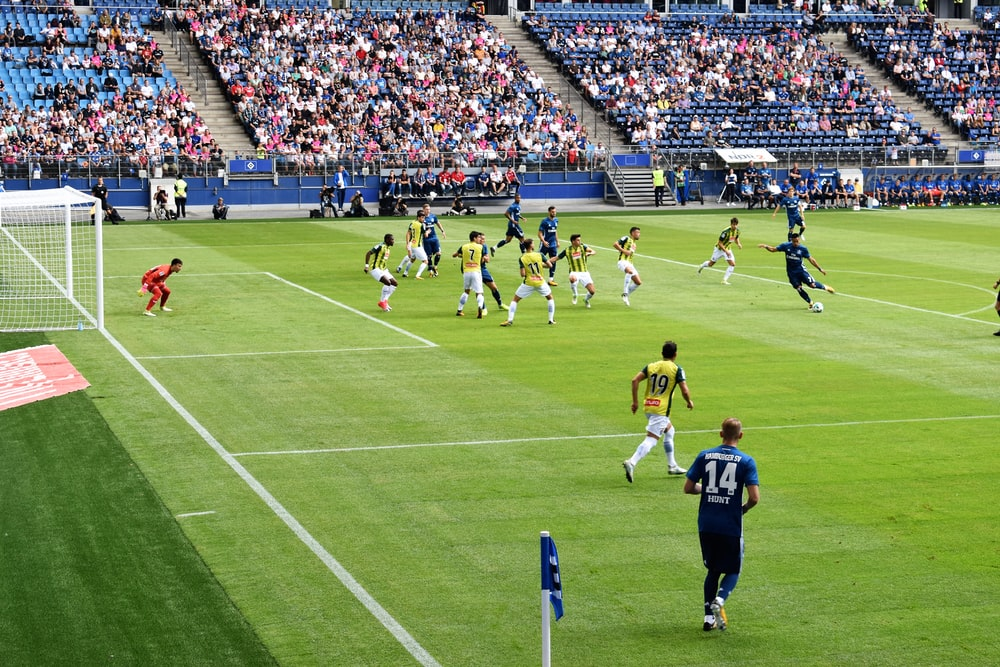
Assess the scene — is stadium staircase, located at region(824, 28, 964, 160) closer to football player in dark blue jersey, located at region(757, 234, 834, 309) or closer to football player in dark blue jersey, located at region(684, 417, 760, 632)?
football player in dark blue jersey, located at region(757, 234, 834, 309)

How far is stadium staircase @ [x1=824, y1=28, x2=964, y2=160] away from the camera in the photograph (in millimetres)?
76438

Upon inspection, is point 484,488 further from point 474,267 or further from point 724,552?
point 474,267

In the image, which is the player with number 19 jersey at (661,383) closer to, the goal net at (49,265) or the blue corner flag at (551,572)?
the blue corner flag at (551,572)

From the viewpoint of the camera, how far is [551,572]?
993cm

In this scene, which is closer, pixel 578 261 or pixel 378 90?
pixel 578 261

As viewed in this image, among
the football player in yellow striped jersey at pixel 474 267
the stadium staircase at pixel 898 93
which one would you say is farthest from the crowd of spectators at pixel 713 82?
the football player in yellow striped jersey at pixel 474 267

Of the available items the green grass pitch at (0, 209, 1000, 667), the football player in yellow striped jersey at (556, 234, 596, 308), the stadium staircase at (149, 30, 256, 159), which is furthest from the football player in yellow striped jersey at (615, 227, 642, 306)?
the stadium staircase at (149, 30, 256, 159)

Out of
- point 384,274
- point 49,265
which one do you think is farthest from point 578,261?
point 49,265

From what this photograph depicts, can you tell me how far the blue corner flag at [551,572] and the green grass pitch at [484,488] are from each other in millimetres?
1474

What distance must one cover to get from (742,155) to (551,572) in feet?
198

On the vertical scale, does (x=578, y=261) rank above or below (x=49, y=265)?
above

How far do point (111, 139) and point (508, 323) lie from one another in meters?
36.6

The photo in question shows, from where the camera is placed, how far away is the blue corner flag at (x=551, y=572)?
32.0 ft

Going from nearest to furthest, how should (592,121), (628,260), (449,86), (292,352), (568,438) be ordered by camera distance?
(568,438) < (292,352) < (628,260) < (449,86) < (592,121)
